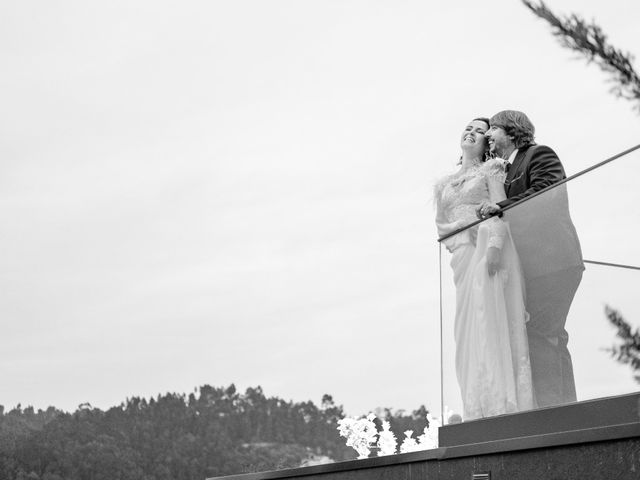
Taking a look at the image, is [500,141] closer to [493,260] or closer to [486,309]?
[493,260]

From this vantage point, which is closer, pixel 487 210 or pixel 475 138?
pixel 487 210

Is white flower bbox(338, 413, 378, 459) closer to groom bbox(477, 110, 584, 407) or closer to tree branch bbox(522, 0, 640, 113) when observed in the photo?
groom bbox(477, 110, 584, 407)

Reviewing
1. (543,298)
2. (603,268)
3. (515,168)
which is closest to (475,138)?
(515,168)

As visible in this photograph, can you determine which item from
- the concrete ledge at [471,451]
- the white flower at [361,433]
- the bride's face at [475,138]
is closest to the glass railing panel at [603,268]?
the concrete ledge at [471,451]

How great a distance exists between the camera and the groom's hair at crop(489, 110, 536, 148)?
7.60 metres

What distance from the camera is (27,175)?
85812 millimetres

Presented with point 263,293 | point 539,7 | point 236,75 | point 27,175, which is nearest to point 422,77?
point 236,75

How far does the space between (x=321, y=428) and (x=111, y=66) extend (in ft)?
94.9

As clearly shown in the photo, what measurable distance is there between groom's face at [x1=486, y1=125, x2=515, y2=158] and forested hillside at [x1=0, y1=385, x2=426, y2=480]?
210ft

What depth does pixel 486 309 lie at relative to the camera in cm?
730

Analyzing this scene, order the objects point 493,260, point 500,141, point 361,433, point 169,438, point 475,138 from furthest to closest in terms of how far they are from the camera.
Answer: point 169,438, point 361,433, point 475,138, point 500,141, point 493,260

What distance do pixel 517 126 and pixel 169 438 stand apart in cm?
7355

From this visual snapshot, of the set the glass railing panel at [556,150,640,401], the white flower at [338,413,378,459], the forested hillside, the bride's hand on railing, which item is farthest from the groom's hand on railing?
the forested hillside

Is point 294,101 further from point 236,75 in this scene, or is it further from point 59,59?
point 59,59
